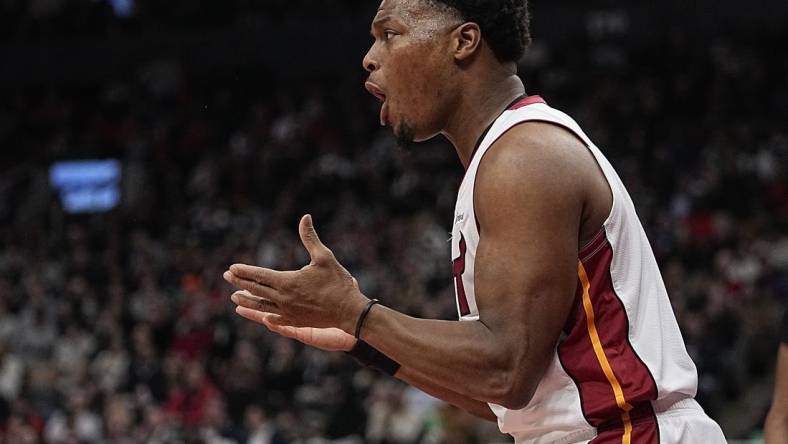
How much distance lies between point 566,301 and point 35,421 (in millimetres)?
11383

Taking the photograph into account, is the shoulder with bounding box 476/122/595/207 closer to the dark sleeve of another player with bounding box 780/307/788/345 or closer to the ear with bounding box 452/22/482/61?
the ear with bounding box 452/22/482/61

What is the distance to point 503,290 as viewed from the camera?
2.74 m

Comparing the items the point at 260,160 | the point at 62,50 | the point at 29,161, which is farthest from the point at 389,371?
the point at 62,50

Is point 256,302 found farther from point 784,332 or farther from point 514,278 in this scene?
point 784,332

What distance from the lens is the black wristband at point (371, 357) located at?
3180 millimetres

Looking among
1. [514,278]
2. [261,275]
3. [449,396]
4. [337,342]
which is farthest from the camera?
[449,396]

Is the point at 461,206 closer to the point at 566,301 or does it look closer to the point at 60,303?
the point at 566,301

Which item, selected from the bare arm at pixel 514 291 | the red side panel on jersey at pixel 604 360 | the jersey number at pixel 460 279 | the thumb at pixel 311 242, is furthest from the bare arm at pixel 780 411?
the thumb at pixel 311 242

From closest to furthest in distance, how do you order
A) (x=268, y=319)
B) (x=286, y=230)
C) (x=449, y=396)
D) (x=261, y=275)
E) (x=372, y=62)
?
(x=261, y=275), (x=268, y=319), (x=372, y=62), (x=449, y=396), (x=286, y=230)

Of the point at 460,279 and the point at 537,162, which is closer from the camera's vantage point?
the point at 537,162

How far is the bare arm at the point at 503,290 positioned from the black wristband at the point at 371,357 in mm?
320

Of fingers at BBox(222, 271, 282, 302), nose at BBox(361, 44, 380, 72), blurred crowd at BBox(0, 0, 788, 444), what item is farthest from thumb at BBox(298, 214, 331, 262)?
Result: blurred crowd at BBox(0, 0, 788, 444)

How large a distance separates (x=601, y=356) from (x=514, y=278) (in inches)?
13.1

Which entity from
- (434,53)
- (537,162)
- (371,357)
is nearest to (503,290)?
(537,162)
